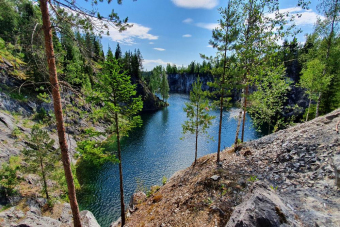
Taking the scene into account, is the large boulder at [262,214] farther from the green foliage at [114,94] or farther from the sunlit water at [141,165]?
the sunlit water at [141,165]

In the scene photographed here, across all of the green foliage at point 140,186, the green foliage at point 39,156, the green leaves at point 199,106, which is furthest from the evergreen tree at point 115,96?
the green leaves at point 199,106

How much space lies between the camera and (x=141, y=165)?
81.7ft

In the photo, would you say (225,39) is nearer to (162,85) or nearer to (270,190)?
(270,190)

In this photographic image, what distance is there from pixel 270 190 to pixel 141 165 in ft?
71.3

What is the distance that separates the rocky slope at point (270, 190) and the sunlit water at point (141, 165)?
18.6 ft

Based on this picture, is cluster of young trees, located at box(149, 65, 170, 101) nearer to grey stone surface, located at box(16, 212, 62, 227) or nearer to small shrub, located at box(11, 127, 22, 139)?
small shrub, located at box(11, 127, 22, 139)

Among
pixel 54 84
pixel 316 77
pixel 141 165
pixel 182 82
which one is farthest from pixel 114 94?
pixel 182 82

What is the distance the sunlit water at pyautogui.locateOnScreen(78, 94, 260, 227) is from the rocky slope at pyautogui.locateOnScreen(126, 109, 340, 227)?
5.67 m

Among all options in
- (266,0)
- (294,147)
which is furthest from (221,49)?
(294,147)

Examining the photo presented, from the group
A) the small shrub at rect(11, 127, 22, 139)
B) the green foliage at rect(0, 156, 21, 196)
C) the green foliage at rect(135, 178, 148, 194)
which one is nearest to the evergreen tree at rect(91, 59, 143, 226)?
the green foliage at rect(135, 178, 148, 194)

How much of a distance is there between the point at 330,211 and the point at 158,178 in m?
19.2

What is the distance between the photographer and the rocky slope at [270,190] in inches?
176

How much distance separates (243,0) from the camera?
11.4 m

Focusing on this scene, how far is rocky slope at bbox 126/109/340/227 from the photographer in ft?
14.6
